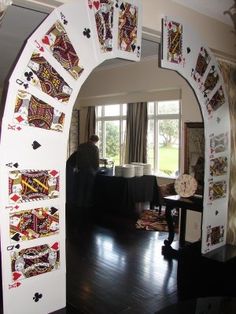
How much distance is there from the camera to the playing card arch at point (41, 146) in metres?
1.68

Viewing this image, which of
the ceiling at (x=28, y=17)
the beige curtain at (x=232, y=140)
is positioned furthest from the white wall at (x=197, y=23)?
the beige curtain at (x=232, y=140)

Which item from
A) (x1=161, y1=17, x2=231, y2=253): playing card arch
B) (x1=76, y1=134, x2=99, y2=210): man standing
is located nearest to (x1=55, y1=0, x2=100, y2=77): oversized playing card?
(x1=161, y1=17, x2=231, y2=253): playing card arch

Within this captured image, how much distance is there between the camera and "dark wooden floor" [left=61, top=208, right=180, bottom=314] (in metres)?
2.68

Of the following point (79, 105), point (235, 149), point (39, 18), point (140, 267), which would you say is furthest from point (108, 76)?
point (140, 267)

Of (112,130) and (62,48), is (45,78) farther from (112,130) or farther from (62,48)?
(112,130)

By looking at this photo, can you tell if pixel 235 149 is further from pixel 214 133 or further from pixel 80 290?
pixel 80 290

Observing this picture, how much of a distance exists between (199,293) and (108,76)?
14.7 ft

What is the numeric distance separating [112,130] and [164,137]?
1461mm

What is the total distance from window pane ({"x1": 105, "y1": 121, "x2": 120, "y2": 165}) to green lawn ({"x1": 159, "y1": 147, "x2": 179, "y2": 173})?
1.14 metres

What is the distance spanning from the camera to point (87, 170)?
559cm

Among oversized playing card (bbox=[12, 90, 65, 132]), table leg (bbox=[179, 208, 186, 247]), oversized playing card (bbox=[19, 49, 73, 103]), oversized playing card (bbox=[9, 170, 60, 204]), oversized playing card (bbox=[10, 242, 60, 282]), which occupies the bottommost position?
table leg (bbox=[179, 208, 186, 247])

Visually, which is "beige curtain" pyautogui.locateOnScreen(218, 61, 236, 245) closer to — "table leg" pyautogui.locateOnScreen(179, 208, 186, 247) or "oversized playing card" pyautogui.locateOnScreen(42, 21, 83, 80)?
"table leg" pyautogui.locateOnScreen(179, 208, 186, 247)

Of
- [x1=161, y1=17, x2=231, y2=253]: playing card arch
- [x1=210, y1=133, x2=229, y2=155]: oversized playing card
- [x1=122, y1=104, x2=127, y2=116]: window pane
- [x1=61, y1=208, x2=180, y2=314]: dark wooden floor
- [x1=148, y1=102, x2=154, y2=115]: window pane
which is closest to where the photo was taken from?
[x1=161, y1=17, x2=231, y2=253]: playing card arch

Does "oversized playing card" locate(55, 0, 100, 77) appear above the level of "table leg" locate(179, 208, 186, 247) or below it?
above
